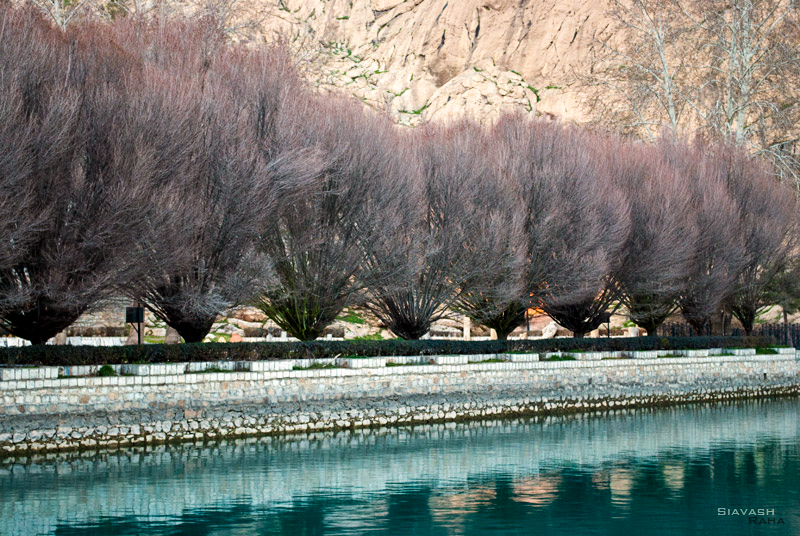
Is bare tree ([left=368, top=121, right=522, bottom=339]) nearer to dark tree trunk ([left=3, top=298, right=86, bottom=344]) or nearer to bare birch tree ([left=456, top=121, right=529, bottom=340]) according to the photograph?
bare birch tree ([left=456, top=121, right=529, bottom=340])

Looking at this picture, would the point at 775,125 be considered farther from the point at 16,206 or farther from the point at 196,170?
the point at 16,206

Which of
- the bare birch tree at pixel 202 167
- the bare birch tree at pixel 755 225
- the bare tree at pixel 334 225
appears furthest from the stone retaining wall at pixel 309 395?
the bare birch tree at pixel 755 225

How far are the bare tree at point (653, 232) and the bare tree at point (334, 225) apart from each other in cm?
1130

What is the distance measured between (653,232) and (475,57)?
52.3 m

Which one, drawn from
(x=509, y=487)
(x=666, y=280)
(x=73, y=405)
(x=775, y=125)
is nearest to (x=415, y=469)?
(x=509, y=487)

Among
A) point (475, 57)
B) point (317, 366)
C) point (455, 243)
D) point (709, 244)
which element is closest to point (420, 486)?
point (317, 366)

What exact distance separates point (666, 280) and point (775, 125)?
16.9 m

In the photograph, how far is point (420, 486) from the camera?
1536 centimetres

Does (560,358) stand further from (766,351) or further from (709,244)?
(766,351)

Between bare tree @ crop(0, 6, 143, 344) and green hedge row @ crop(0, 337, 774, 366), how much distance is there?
1010 mm

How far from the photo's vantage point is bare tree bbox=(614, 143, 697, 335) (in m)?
32.8

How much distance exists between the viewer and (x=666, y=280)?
33875 mm

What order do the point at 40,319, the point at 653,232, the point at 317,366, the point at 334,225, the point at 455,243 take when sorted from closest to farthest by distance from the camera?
the point at 40,319
the point at 317,366
the point at 334,225
the point at 455,243
the point at 653,232

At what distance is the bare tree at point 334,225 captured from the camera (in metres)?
24.5
